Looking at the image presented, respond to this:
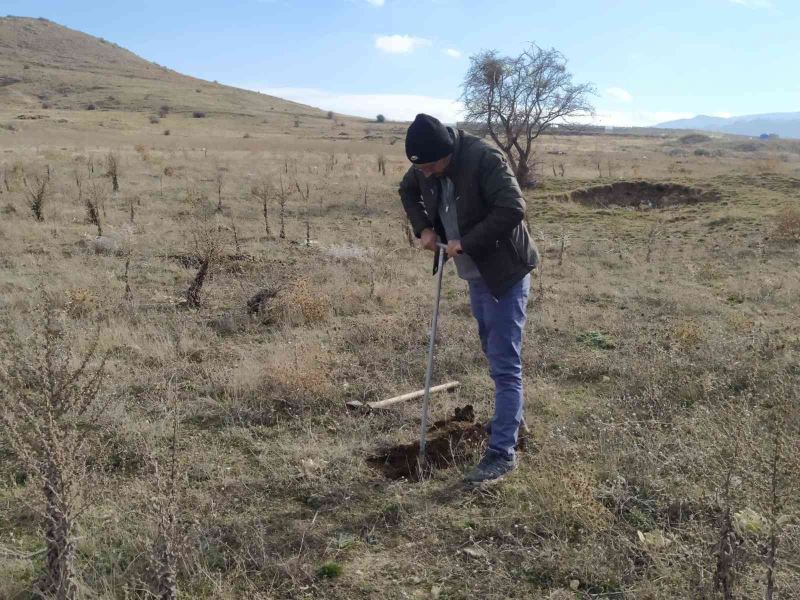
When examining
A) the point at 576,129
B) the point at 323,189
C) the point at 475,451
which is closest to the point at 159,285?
the point at 475,451

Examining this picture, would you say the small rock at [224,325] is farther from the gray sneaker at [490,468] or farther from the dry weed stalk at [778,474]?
the dry weed stalk at [778,474]

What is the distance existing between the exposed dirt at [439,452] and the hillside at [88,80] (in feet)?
216

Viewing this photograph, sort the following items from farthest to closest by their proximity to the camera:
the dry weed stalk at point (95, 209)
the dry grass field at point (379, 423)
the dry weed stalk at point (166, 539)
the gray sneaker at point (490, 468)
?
the dry weed stalk at point (95, 209) < the gray sneaker at point (490, 468) < the dry grass field at point (379, 423) < the dry weed stalk at point (166, 539)

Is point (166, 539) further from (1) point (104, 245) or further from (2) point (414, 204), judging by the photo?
(1) point (104, 245)

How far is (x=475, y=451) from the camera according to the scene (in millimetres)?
3611

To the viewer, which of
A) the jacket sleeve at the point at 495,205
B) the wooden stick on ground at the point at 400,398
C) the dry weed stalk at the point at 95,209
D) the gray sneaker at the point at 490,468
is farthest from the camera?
the dry weed stalk at the point at 95,209

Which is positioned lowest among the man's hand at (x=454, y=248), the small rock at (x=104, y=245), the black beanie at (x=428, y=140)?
the small rock at (x=104, y=245)

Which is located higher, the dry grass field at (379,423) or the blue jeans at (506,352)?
the blue jeans at (506,352)

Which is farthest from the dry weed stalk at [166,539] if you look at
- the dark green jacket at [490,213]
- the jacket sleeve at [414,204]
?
the jacket sleeve at [414,204]

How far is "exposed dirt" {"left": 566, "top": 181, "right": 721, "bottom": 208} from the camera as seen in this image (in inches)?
696

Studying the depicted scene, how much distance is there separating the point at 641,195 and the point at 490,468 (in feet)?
57.1

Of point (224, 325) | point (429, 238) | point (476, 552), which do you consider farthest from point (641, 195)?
point (476, 552)

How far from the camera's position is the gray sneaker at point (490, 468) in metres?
3.35

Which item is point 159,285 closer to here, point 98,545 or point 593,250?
point 98,545
